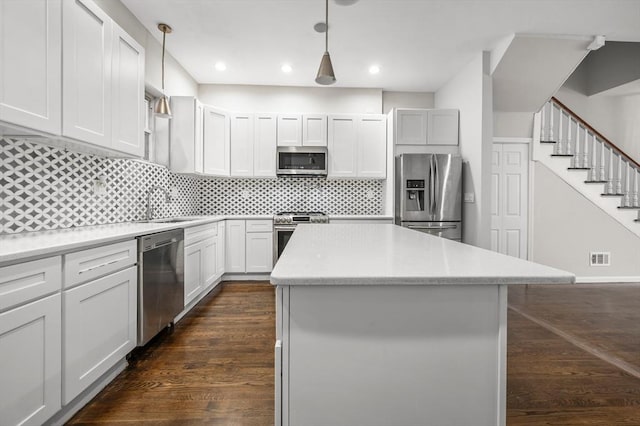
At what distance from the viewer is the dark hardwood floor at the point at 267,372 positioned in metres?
1.66

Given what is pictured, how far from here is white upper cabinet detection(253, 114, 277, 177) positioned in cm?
462

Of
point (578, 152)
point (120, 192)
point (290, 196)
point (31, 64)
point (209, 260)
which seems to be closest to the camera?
point (31, 64)

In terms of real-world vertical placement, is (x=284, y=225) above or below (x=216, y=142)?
below

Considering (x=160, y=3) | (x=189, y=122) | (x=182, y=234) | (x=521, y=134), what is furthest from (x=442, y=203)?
(x=160, y=3)

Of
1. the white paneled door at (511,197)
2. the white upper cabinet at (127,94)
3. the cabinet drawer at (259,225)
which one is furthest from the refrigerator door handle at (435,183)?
the white upper cabinet at (127,94)

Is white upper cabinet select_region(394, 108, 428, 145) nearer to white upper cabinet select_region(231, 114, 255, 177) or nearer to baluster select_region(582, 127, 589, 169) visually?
white upper cabinet select_region(231, 114, 255, 177)

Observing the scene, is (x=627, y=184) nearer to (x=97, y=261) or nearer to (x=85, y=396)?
(x=97, y=261)

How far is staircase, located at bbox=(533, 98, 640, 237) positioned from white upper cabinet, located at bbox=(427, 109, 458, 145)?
3.73 ft

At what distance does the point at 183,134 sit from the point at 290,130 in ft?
4.84

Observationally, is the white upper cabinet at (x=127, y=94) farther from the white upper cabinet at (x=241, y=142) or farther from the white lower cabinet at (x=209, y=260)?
the white upper cabinet at (x=241, y=142)

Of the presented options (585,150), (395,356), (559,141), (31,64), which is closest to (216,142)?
(31,64)

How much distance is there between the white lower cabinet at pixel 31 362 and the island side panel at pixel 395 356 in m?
1.13

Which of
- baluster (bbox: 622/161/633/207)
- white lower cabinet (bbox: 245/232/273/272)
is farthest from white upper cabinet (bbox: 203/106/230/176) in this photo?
baluster (bbox: 622/161/633/207)

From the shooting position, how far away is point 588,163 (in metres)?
4.60
